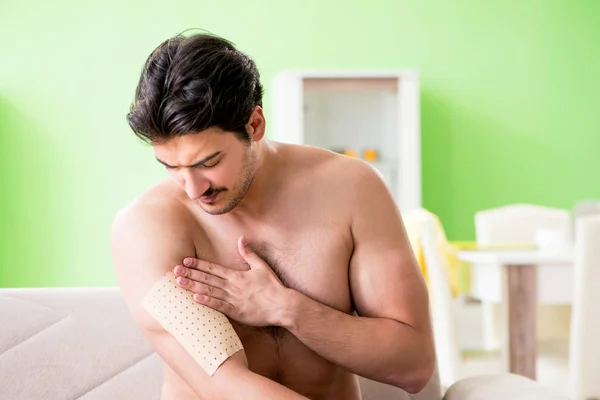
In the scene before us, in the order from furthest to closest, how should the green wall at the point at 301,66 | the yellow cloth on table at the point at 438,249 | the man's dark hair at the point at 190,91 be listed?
the green wall at the point at 301,66
the yellow cloth on table at the point at 438,249
the man's dark hair at the point at 190,91

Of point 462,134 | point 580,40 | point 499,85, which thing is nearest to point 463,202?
point 462,134

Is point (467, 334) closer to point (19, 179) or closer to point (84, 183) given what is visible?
point (84, 183)

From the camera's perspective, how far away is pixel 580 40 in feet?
19.9

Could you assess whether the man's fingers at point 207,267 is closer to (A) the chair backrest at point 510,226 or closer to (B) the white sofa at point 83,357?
(B) the white sofa at point 83,357

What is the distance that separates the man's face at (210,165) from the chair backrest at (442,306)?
1930mm

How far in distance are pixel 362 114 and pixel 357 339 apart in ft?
13.4

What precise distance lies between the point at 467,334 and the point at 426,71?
1872 mm

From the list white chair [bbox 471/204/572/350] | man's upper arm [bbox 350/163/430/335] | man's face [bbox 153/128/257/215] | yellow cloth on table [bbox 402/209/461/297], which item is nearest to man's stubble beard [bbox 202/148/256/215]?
man's face [bbox 153/128/257/215]

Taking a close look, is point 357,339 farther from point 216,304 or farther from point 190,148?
point 190,148

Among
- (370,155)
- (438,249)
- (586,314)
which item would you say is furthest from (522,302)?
(370,155)

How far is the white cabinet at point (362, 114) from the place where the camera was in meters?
5.36

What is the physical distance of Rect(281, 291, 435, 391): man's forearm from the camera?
1.49 meters

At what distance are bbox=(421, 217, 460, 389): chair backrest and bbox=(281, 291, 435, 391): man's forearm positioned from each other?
1.81m

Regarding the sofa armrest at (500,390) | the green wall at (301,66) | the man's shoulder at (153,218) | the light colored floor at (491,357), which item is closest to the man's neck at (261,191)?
the man's shoulder at (153,218)
